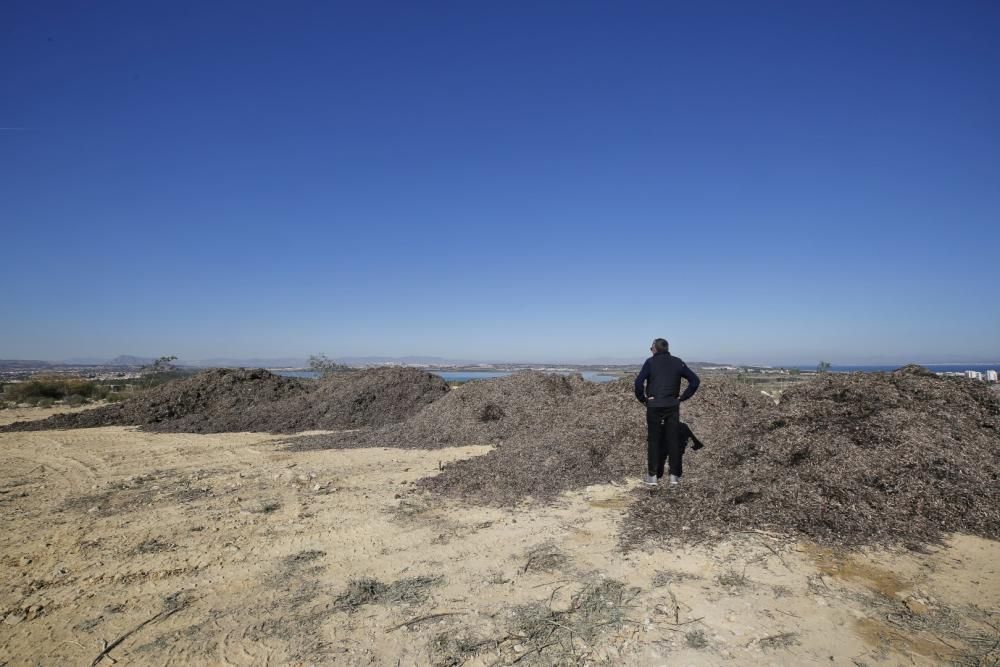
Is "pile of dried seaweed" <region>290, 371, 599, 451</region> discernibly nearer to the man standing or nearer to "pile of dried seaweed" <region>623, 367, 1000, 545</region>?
the man standing

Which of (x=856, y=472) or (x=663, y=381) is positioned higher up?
(x=663, y=381)

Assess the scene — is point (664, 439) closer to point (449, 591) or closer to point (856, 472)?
point (856, 472)

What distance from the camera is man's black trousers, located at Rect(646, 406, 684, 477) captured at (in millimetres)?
5914

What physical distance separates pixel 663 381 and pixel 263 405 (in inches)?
514

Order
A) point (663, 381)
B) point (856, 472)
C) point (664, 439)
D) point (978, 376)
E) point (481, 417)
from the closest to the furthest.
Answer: point (856, 472), point (663, 381), point (664, 439), point (978, 376), point (481, 417)

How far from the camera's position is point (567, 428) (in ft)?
29.3

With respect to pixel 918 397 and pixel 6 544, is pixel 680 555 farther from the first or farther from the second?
pixel 6 544

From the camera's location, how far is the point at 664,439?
19.8 ft

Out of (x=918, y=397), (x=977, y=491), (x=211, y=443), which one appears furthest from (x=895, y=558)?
(x=211, y=443)

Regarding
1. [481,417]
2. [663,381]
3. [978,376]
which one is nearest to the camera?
[663,381]

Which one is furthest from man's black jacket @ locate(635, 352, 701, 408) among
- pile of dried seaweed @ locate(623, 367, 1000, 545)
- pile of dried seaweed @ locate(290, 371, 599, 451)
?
pile of dried seaweed @ locate(290, 371, 599, 451)

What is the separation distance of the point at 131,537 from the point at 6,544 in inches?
44.3

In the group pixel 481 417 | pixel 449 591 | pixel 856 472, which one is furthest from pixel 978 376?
pixel 449 591

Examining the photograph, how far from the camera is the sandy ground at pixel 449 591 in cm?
302
